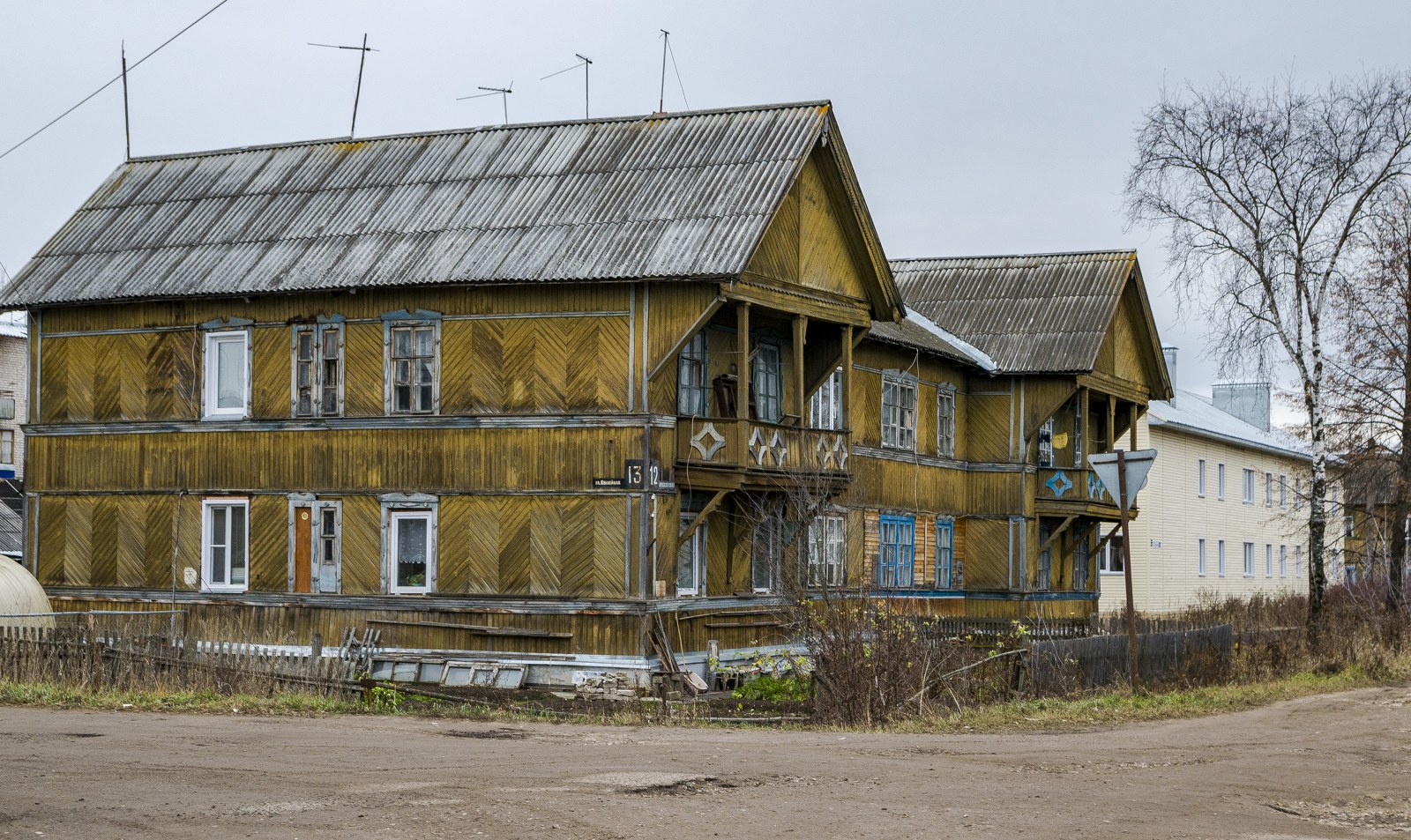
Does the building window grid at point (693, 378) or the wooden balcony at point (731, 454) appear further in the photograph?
the building window grid at point (693, 378)

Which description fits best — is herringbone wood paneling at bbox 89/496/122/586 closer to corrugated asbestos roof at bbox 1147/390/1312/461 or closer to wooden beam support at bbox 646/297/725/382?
wooden beam support at bbox 646/297/725/382

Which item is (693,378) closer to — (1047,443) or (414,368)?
(414,368)

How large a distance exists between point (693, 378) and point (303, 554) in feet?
22.3

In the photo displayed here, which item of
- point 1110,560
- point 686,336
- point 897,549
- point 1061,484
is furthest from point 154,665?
point 1110,560

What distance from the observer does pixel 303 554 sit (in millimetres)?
28016

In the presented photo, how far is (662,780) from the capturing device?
45.5 feet

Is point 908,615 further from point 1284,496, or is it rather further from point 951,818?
point 1284,496

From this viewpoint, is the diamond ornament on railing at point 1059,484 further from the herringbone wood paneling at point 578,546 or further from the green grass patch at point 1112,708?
the herringbone wood paneling at point 578,546

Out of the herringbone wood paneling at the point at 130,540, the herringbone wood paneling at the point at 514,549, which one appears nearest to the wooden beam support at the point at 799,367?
the herringbone wood paneling at the point at 514,549

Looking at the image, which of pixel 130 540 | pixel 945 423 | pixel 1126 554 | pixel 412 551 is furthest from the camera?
pixel 945 423

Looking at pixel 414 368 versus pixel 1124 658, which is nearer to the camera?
pixel 1124 658

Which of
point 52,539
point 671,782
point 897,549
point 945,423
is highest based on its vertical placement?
point 945,423

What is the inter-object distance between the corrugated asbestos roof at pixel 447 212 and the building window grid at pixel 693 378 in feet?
6.83

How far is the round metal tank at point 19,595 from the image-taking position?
87.0 feet
